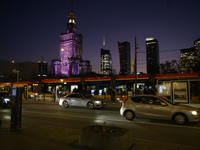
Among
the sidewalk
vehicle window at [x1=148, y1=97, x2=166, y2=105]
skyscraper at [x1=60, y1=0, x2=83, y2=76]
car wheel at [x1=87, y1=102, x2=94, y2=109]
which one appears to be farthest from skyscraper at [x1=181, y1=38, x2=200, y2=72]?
skyscraper at [x1=60, y1=0, x2=83, y2=76]

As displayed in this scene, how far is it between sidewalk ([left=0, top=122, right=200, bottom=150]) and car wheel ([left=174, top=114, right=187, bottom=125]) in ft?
11.9

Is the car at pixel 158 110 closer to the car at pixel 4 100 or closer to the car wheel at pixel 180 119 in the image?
the car wheel at pixel 180 119

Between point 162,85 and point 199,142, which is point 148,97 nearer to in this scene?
point 199,142

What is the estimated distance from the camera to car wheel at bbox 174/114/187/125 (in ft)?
28.0

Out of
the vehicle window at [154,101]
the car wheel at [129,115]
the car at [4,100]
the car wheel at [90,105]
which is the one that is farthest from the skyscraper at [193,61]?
the car at [4,100]

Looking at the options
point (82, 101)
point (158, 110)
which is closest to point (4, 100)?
point (82, 101)

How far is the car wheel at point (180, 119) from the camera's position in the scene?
852 centimetres

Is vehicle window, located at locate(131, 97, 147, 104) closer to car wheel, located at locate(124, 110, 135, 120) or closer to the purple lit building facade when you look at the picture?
car wheel, located at locate(124, 110, 135, 120)

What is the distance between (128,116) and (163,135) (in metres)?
3.31

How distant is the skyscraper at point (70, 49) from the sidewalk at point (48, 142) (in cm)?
13498

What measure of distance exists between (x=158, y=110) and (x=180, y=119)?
1129 millimetres

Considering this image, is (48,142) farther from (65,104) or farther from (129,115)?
(65,104)

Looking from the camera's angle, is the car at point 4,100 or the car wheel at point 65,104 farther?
the car wheel at point 65,104

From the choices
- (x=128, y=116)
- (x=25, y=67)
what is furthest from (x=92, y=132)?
(x=25, y=67)
